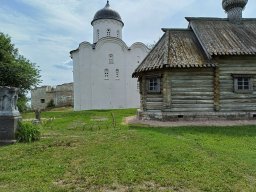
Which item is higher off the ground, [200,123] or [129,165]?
[200,123]

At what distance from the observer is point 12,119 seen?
10.2m

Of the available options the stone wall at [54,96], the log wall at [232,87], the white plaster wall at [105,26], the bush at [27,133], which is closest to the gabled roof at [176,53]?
the log wall at [232,87]

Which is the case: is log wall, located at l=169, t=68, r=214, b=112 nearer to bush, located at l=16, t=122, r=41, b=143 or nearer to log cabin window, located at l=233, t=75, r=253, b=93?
log cabin window, located at l=233, t=75, r=253, b=93

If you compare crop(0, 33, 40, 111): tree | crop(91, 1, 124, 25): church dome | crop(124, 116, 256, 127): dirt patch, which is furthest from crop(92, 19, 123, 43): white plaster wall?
crop(124, 116, 256, 127): dirt patch

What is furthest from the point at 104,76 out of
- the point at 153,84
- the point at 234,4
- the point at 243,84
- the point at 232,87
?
the point at 243,84

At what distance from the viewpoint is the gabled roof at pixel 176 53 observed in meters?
16.5

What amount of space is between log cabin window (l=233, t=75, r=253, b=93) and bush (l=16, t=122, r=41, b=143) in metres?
11.5

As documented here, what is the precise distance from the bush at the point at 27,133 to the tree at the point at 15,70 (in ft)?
58.1

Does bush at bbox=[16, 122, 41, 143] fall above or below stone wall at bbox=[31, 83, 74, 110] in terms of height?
below

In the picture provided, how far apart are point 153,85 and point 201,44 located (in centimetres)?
383

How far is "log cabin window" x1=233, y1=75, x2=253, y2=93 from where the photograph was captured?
1711 centimetres

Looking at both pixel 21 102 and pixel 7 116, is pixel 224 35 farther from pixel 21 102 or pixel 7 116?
pixel 21 102

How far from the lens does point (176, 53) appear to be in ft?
57.4

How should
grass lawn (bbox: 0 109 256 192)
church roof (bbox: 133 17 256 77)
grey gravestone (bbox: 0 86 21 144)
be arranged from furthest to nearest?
church roof (bbox: 133 17 256 77) → grey gravestone (bbox: 0 86 21 144) → grass lawn (bbox: 0 109 256 192)
